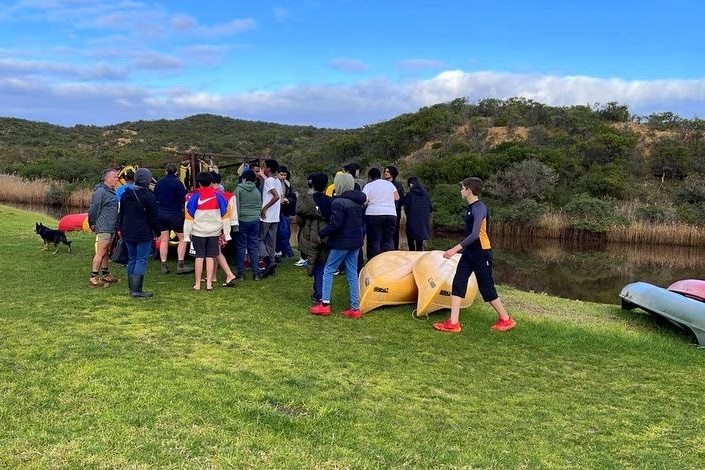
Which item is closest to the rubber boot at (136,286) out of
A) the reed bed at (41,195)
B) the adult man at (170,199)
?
the adult man at (170,199)

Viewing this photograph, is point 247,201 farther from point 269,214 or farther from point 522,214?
point 522,214

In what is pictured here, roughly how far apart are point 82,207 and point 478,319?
27093 millimetres

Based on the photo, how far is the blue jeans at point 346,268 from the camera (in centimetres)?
695

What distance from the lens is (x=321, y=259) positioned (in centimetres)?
745

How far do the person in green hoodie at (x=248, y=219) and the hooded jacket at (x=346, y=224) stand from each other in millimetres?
1982

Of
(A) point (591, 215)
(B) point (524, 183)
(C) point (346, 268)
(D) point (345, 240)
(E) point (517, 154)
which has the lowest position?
(C) point (346, 268)

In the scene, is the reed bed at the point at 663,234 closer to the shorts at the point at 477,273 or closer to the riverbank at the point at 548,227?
the riverbank at the point at 548,227

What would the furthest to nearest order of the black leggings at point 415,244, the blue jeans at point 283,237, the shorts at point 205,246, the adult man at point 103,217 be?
the blue jeans at point 283,237
the black leggings at point 415,244
the adult man at point 103,217
the shorts at point 205,246

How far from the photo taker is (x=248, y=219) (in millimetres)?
8531

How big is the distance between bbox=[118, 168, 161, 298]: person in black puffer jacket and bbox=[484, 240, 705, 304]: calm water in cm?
1027

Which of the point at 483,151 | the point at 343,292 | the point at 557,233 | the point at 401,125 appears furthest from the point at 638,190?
the point at 343,292

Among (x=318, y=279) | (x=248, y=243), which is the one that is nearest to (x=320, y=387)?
(x=318, y=279)

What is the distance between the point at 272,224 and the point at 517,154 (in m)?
26.2

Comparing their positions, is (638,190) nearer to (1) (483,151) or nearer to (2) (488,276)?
(1) (483,151)
